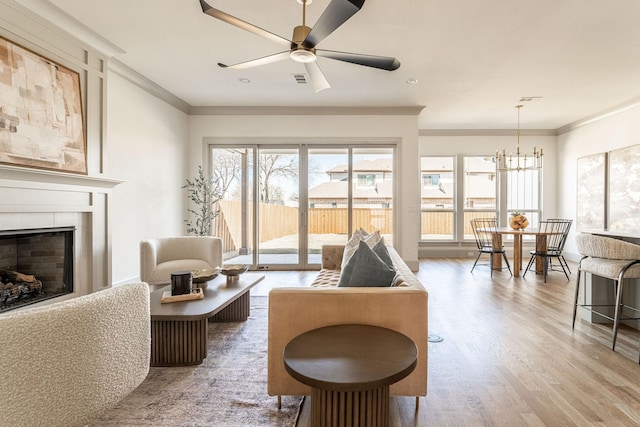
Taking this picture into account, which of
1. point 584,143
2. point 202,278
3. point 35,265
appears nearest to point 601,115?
point 584,143

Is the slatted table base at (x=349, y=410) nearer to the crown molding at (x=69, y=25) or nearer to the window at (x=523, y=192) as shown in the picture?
the crown molding at (x=69, y=25)

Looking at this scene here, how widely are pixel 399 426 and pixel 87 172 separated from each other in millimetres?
3522

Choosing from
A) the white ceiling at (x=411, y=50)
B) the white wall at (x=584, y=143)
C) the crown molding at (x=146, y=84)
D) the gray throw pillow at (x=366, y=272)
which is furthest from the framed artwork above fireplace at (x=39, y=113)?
the white wall at (x=584, y=143)

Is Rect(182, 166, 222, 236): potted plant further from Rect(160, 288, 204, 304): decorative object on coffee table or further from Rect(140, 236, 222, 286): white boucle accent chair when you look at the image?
Rect(160, 288, 204, 304): decorative object on coffee table

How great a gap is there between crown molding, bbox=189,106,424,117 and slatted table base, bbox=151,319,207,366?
4272 millimetres

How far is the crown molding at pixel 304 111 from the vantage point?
19.0 feet

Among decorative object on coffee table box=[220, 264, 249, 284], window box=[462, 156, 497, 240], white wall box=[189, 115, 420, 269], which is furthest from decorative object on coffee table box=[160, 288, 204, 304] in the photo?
window box=[462, 156, 497, 240]

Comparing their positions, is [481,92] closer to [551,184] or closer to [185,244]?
[551,184]

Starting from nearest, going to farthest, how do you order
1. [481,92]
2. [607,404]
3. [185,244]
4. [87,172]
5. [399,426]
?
[399,426] < [607,404] < [87,172] < [185,244] < [481,92]

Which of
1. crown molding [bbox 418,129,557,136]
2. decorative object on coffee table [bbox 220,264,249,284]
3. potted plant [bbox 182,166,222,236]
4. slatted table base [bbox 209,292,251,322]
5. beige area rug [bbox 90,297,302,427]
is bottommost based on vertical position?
beige area rug [bbox 90,297,302,427]

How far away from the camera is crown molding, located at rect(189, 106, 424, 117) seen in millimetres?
5797

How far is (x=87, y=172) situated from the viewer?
3.37 metres

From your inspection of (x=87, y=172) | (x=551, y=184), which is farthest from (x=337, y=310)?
(x=551, y=184)

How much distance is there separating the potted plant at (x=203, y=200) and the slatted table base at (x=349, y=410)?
4590 millimetres
